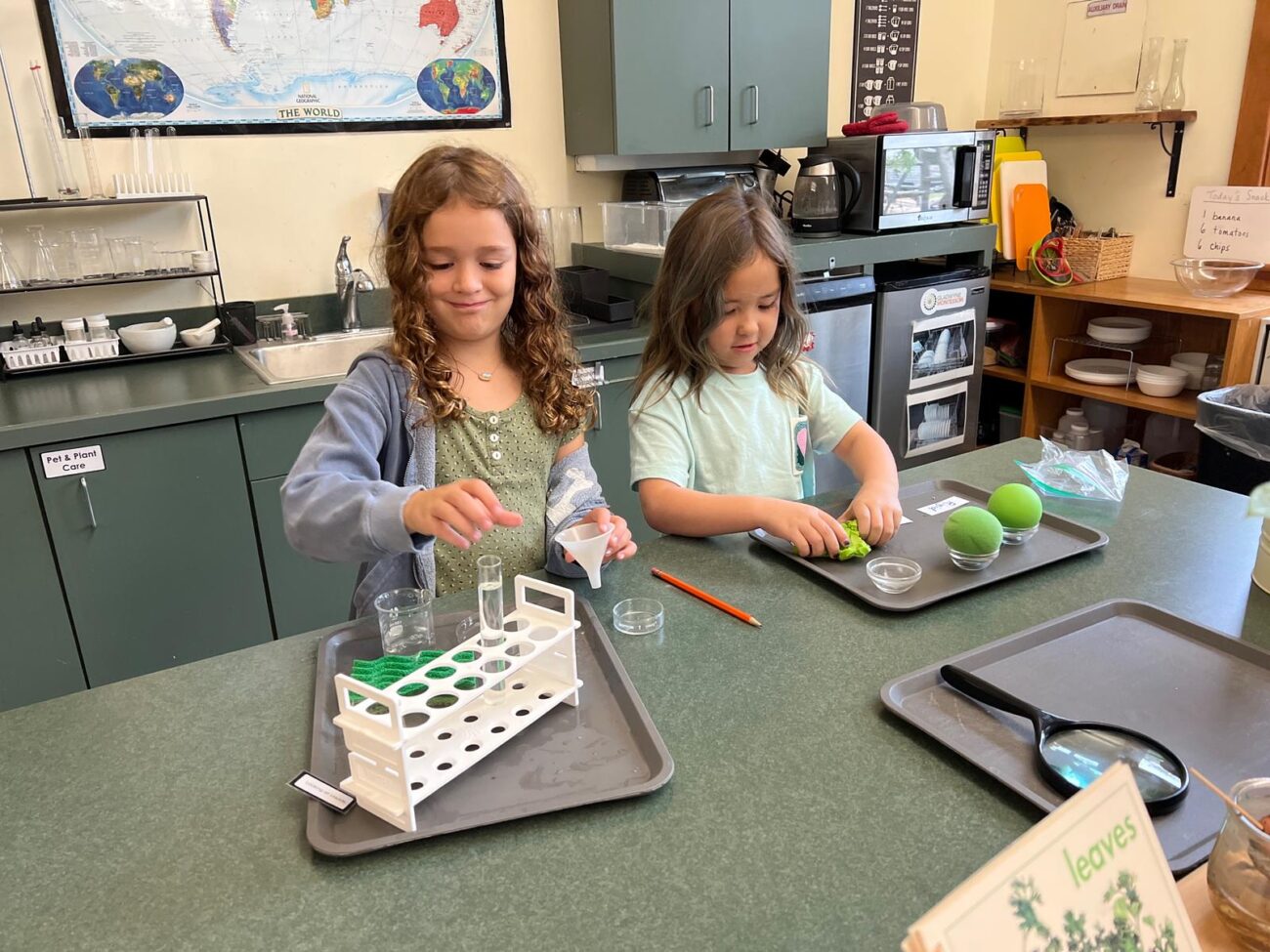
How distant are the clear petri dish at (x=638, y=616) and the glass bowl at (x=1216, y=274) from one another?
259cm

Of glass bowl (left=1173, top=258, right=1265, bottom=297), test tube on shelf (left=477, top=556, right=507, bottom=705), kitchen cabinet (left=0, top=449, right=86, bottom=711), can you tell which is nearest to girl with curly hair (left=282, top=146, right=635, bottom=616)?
test tube on shelf (left=477, top=556, right=507, bottom=705)

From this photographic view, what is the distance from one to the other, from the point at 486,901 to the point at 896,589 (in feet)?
1.98

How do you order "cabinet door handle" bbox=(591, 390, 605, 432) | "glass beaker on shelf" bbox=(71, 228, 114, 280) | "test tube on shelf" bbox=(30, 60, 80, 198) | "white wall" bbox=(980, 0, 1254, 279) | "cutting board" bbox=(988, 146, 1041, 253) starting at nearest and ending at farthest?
"test tube on shelf" bbox=(30, 60, 80, 198) < "glass beaker on shelf" bbox=(71, 228, 114, 280) < "cabinet door handle" bbox=(591, 390, 605, 432) < "white wall" bbox=(980, 0, 1254, 279) < "cutting board" bbox=(988, 146, 1041, 253)

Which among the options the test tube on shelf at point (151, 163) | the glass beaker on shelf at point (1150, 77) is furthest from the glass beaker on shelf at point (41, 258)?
the glass beaker on shelf at point (1150, 77)

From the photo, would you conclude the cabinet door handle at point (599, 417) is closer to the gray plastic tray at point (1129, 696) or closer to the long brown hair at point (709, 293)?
the long brown hair at point (709, 293)

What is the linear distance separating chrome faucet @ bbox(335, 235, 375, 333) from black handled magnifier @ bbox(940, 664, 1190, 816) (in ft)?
7.06

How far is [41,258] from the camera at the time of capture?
222 cm

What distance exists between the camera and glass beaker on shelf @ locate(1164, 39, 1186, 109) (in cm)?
291

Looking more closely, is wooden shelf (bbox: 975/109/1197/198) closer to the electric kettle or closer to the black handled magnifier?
the electric kettle


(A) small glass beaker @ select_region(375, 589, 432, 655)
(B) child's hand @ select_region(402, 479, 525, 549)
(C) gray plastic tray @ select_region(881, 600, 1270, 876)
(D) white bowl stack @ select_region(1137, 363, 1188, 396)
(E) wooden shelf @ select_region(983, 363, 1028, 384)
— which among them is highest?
(B) child's hand @ select_region(402, 479, 525, 549)

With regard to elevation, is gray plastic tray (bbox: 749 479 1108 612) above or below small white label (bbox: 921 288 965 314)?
below

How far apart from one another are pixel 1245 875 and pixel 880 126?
2667mm

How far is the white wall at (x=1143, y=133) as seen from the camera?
9.37 feet

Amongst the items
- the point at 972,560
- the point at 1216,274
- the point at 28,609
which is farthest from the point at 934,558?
the point at 1216,274
